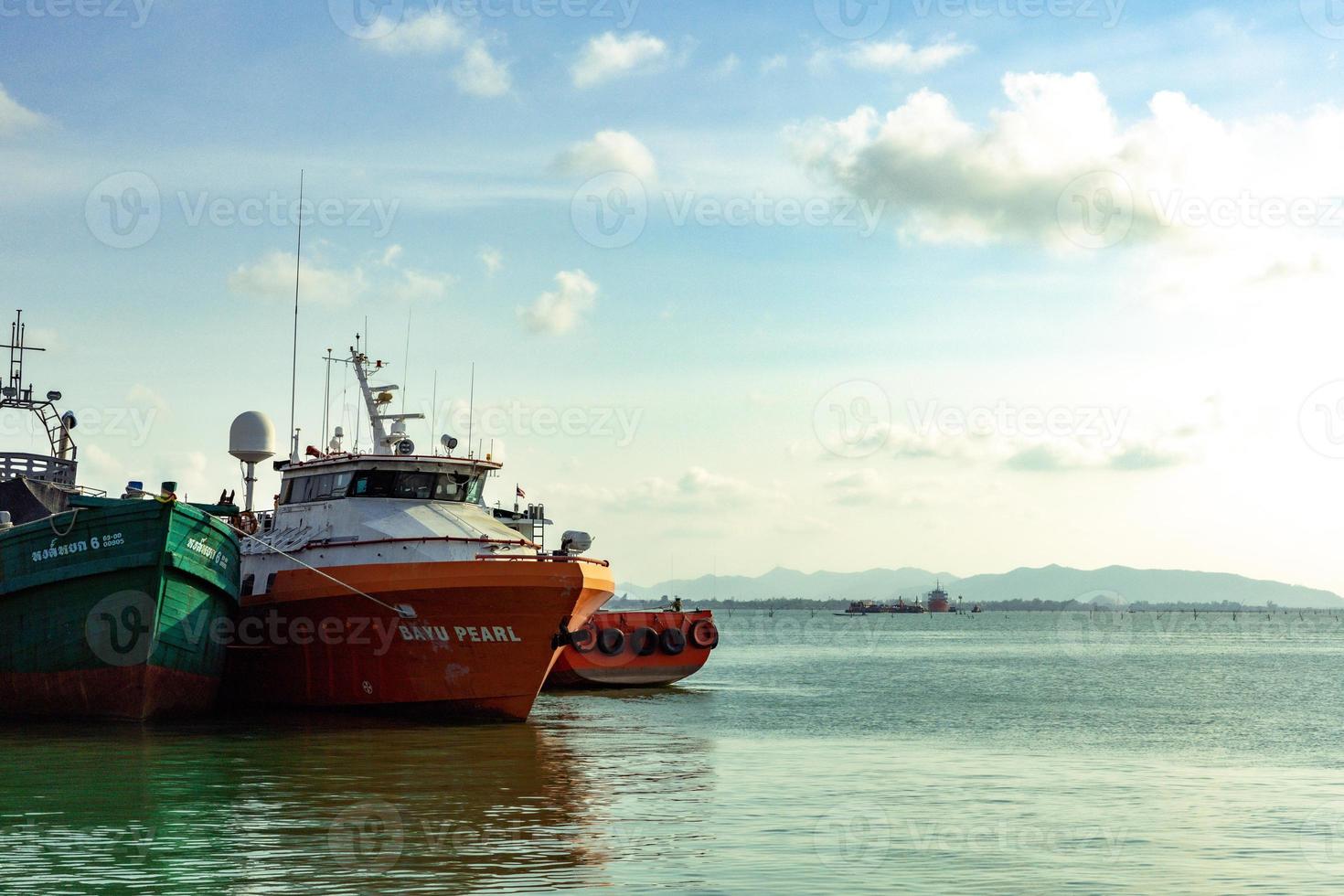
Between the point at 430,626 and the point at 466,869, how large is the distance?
13.6m

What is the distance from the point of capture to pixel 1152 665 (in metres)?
80.9

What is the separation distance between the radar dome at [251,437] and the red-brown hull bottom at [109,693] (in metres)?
8.40

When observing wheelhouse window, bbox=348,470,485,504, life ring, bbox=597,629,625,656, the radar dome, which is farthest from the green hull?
life ring, bbox=597,629,625,656

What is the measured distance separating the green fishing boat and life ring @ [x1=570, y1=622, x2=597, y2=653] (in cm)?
1570

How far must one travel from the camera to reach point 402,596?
91.5ft

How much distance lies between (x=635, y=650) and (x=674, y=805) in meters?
26.4

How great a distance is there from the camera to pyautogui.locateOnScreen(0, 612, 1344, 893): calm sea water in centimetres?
1485

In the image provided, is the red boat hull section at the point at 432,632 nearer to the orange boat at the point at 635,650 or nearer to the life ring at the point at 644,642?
the orange boat at the point at 635,650

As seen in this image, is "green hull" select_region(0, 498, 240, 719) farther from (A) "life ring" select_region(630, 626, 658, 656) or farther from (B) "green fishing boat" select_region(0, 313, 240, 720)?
(A) "life ring" select_region(630, 626, 658, 656)

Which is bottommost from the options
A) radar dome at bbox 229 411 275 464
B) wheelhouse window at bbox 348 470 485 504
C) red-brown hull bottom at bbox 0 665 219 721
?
red-brown hull bottom at bbox 0 665 219 721

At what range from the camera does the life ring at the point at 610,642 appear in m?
44.9

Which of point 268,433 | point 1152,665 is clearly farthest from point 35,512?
point 1152,665

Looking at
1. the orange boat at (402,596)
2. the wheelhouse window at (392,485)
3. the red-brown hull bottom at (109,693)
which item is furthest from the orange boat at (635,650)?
the red-brown hull bottom at (109,693)

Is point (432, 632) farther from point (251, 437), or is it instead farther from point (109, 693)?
point (251, 437)
